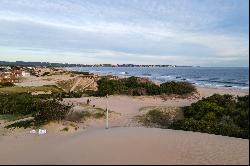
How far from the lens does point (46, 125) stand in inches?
706

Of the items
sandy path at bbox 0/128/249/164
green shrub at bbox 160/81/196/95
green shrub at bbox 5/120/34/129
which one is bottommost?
green shrub at bbox 5/120/34/129

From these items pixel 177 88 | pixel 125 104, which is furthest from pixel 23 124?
pixel 177 88

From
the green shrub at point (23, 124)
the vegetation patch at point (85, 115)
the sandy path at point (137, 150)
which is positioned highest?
the sandy path at point (137, 150)

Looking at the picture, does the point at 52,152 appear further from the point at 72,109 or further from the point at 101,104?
the point at 101,104

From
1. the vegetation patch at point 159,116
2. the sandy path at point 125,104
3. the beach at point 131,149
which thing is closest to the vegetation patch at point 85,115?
the sandy path at point 125,104

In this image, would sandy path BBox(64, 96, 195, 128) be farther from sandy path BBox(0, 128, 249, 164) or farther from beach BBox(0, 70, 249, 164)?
sandy path BBox(0, 128, 249, 164)

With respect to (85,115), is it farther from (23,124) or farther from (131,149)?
(131,149)

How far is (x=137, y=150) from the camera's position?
11.2m

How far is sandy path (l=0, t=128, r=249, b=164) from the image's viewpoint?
416 inches

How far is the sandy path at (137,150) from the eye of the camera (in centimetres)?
1058

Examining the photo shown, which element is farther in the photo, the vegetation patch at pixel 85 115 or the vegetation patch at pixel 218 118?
the vegetation patch at pixel 85 115

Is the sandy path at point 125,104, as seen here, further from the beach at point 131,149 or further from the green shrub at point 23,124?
the beach at point 131,149

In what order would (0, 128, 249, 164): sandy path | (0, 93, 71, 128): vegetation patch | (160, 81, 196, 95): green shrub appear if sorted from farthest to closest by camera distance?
(160, 81, 196, 95): green shrub < (0, 93, 71, 128): vegetation patch < (0, 128, 249, 164): sandy path

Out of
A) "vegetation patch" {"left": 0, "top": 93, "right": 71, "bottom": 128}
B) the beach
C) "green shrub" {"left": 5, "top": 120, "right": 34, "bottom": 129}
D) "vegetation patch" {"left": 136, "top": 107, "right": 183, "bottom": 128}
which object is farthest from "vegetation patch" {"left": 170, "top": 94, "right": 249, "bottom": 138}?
"green shrub" {"left": 5, "top": 120, "right": 34, "bottom": 129}
